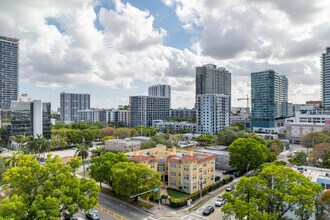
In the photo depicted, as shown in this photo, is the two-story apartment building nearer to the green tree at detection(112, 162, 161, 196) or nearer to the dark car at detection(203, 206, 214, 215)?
the dark car at detection(203, 206, 214, 215)

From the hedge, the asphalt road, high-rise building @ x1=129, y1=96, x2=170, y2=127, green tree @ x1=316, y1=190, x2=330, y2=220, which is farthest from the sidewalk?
high-rise building @ x1=129, y1=96, x2=170, y2=127

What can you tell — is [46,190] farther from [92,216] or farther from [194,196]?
[194,196]

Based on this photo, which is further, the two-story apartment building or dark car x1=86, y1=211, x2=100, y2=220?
the two-story apartment building

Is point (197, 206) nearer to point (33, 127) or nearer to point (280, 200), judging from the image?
point (280, 200)

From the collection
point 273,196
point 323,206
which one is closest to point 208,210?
point 273,196

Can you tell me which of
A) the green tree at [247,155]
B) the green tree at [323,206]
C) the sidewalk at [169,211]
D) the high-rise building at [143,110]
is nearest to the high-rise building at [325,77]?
the high-rise building at [143,110]

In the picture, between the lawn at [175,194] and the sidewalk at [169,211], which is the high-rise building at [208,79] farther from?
the sidewalk at [169,211]

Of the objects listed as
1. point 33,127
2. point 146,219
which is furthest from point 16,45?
point 146,219
